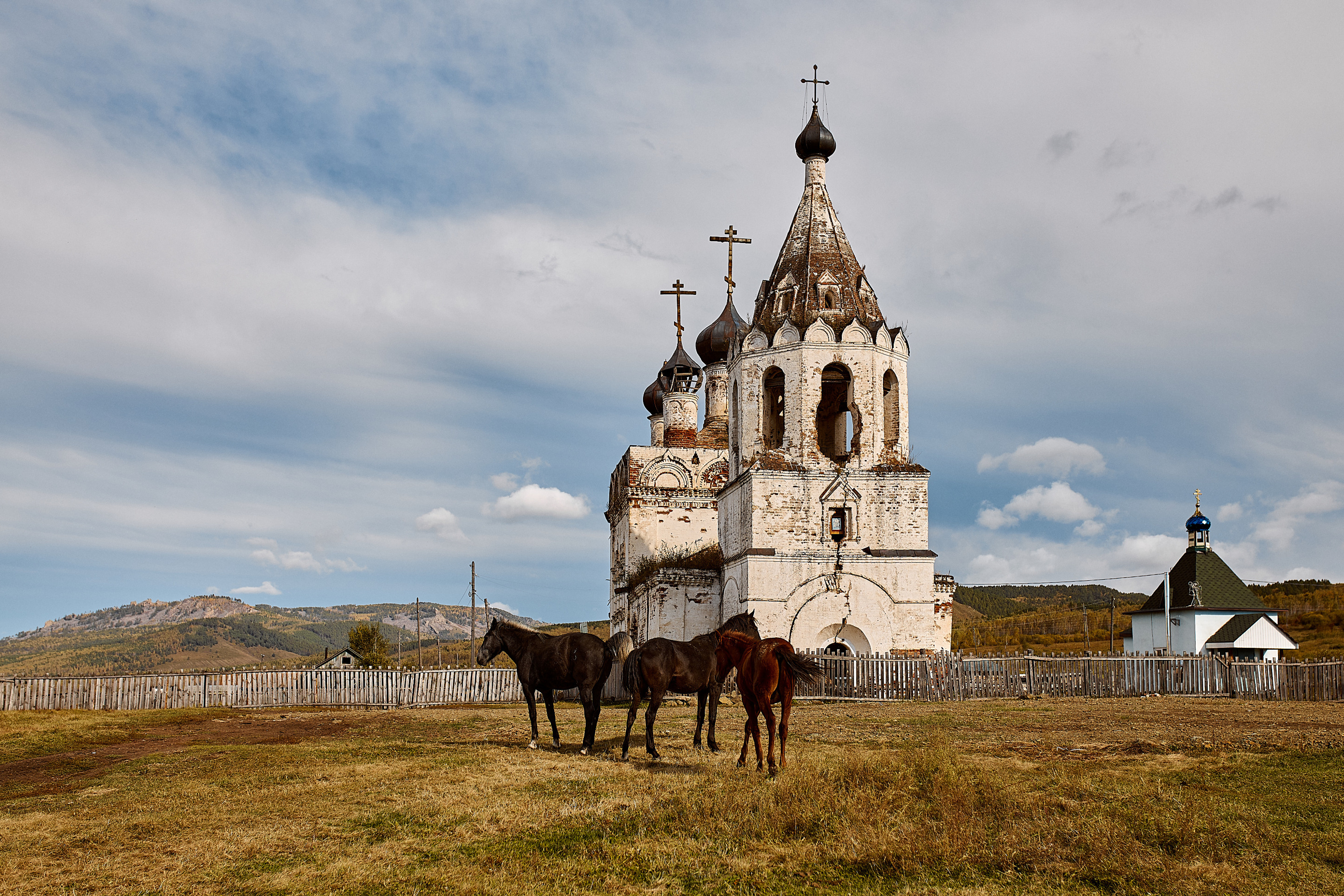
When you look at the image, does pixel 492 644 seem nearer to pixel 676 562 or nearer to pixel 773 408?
pixel 773 408

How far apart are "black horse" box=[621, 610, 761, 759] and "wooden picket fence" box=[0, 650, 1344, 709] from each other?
22.9ft

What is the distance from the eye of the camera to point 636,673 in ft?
37.3

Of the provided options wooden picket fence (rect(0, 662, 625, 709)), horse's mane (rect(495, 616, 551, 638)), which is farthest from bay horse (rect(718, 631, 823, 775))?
wooden picket fence (rect(0, 662, 625, 709))

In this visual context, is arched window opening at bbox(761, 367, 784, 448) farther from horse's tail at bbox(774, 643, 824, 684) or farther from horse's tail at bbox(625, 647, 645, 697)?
horse's tail at bbox(774, 643, 824, 684)

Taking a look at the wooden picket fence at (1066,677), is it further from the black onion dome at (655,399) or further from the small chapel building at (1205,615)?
the black onion dome at (655,399)

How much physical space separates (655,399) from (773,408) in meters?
14.1

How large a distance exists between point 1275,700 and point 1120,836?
64.4 ft

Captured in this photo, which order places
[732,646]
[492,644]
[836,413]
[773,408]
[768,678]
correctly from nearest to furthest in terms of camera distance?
[768,678], [732,646], [492,644], [773,408], [836,413]

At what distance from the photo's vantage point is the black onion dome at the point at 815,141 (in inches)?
1053

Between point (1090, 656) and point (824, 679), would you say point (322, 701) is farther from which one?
point (1090, 656)

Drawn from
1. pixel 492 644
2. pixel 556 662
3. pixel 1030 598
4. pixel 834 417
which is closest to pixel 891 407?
pixel 834 417

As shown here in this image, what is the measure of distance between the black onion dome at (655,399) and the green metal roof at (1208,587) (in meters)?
22.3

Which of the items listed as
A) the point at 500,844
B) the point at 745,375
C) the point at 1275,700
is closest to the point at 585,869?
the point at 500,844

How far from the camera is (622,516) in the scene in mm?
35719
